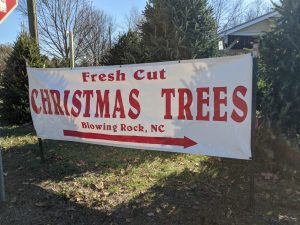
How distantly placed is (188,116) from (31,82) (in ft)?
9.77

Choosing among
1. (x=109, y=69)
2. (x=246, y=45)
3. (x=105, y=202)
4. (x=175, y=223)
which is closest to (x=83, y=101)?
(x=109, y=69)

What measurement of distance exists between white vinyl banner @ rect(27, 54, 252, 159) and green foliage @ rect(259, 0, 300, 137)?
1.33m

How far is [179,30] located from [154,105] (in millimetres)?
2853

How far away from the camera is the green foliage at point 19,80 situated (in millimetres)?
10547

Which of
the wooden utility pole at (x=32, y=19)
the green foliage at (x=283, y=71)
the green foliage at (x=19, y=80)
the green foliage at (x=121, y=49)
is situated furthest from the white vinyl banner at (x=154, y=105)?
the wooden utility pole at (x=32, y=19)

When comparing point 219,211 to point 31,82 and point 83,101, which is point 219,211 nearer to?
point 83,101

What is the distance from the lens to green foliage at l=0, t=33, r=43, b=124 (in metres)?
10.5

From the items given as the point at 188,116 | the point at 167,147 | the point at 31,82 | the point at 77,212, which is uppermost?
the point at 31,82

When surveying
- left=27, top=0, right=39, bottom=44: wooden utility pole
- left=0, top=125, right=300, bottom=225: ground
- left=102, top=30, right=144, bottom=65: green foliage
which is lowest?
left=0, top=125, right=300, bottom=225: ground

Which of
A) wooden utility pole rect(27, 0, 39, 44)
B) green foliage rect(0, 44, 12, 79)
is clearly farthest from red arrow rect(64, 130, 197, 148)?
green foliage rect(0, 44, 12, 79)

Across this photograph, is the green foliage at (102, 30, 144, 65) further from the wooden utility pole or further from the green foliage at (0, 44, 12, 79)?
the green foliage at (0, 44, 12, 79)

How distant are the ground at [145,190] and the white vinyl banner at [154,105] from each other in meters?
0.55

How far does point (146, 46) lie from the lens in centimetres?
750

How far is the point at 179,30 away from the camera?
23.4 feet
